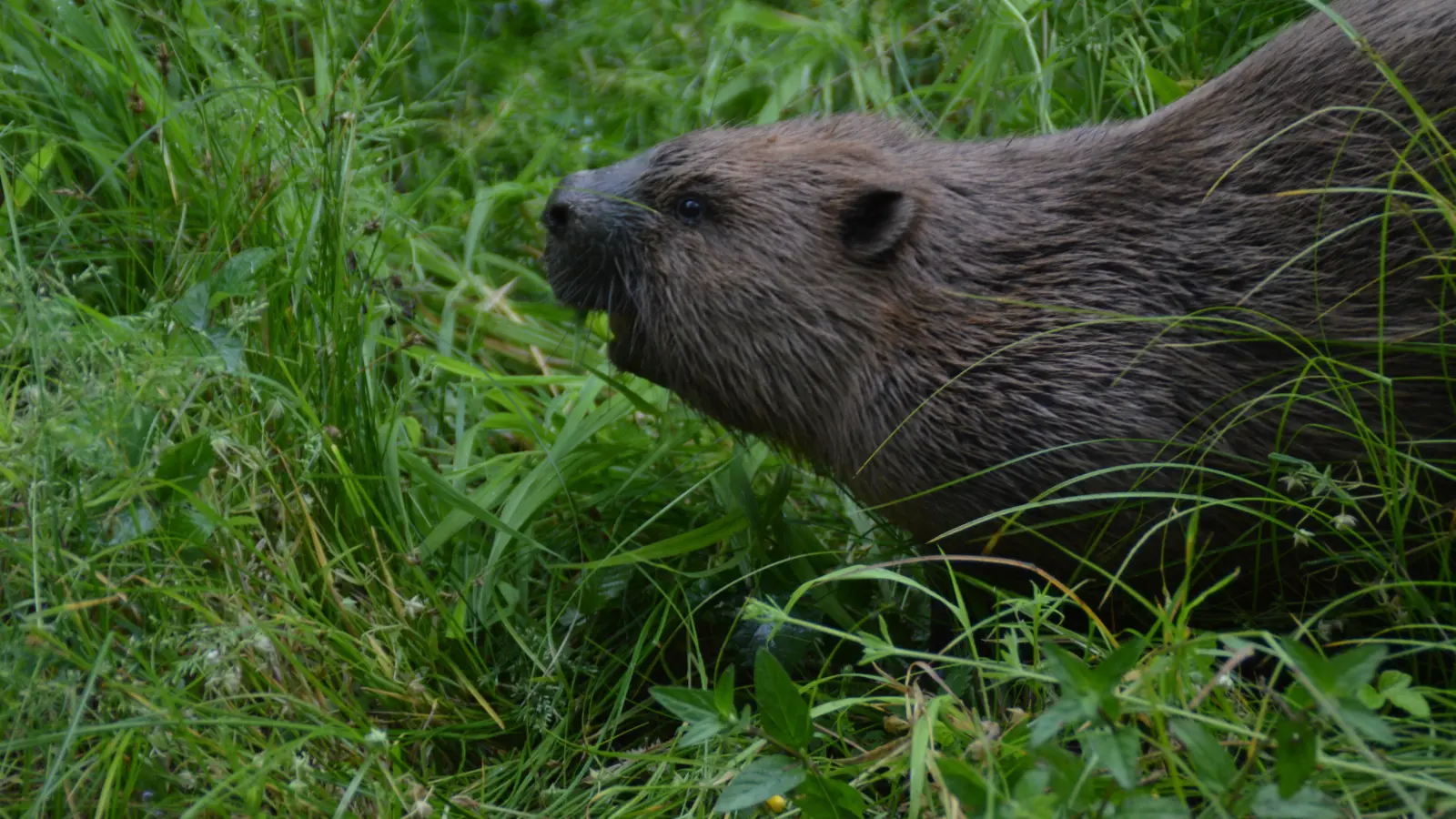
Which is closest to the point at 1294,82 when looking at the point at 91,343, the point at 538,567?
the point at 538,567

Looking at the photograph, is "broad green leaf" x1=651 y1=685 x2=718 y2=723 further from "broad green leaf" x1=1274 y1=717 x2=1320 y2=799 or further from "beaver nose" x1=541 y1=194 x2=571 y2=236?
"beaver nose" x1=541 y1=194 x2=571 y2=236

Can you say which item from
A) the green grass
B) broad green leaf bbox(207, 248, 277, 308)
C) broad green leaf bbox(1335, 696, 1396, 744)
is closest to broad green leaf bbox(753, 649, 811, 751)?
the green grass

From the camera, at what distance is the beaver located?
3326 millimetres

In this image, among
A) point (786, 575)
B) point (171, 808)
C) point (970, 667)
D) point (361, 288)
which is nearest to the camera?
point (171, 808)

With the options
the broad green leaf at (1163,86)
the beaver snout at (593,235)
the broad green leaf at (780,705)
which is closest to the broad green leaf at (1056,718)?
the broad green leaf at (780,705)

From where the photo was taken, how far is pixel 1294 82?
3525 millimetres

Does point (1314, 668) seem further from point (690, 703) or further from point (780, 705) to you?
point (690, 703)

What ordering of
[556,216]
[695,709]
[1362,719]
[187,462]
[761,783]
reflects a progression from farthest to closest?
[556,216]
[187,462]
[695,709]
[761,783]
[1362,719]

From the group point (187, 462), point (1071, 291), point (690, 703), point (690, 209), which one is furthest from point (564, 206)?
point (690, 703)

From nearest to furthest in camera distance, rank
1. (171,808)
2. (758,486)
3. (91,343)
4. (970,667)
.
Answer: (171,808) < (91,343) < (970,667) < (758,486)

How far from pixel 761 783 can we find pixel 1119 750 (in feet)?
2.42

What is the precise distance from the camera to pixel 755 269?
3.69 m

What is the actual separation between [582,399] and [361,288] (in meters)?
0.85

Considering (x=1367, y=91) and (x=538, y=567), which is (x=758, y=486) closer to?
(x=538, y=567)
